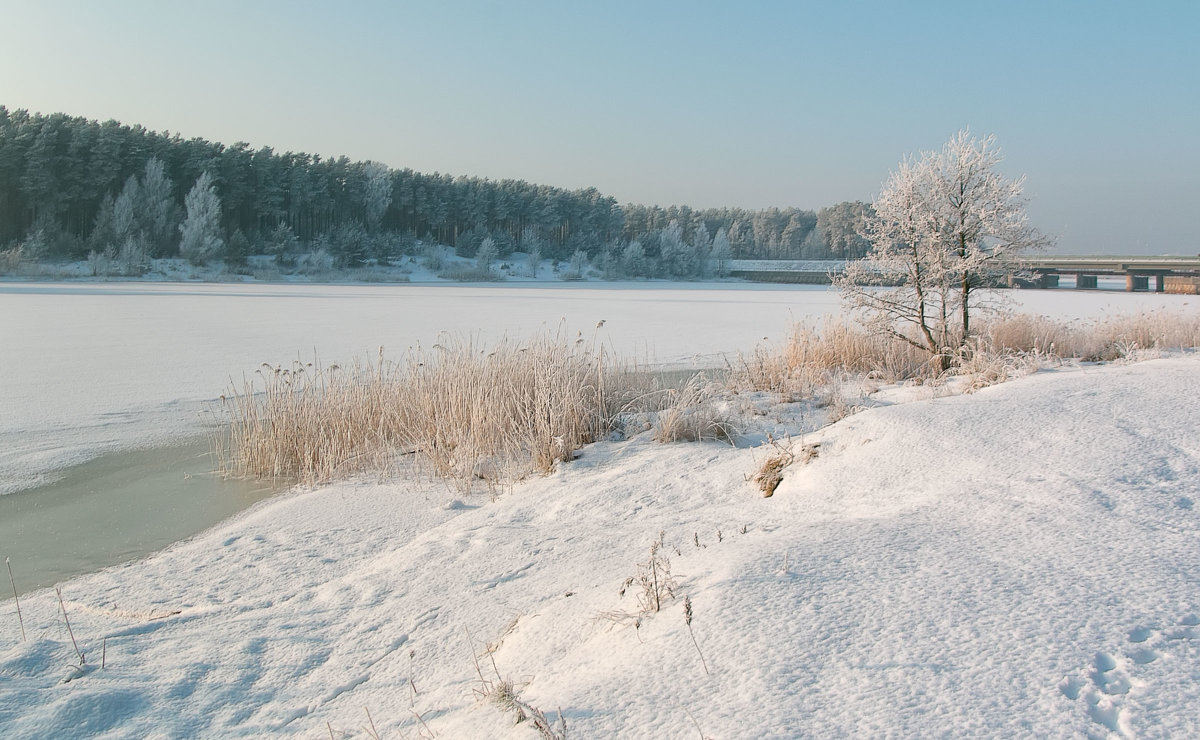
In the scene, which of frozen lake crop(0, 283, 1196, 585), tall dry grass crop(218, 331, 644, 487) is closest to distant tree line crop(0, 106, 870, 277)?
frozen lake crop(0, 283, 1196, 585)

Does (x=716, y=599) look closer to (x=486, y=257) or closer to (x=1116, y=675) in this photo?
(x=1116, y=675)

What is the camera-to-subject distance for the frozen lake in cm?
663

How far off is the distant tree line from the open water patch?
31082 mm

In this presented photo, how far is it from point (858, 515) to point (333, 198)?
60841mm

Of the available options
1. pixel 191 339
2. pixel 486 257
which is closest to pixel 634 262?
pixel 486 257

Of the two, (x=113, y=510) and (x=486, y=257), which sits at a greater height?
(x=486, y=257)

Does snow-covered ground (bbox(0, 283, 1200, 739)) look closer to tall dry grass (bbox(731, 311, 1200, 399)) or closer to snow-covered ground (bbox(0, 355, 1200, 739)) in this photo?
snow-covered ground (bbox(0, 355, 1200, 739))

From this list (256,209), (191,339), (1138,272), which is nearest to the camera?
(191,339)

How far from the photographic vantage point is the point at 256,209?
51.2 meters

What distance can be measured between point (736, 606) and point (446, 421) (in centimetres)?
480

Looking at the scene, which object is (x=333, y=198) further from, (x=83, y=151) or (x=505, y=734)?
(x=505, y=734)

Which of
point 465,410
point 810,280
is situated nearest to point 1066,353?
point 465,410

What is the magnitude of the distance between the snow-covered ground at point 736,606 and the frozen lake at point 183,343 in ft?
5.86

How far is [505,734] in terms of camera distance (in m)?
1.75
